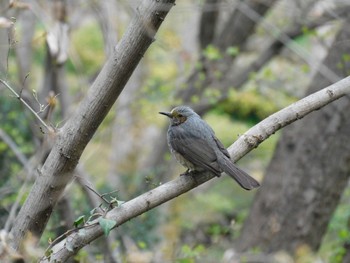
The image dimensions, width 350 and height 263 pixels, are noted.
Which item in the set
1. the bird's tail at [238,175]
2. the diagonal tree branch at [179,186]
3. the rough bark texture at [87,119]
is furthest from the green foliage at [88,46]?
the rough bark texture at [87,119]

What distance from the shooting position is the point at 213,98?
6.77 metres

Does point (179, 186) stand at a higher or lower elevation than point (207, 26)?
higher

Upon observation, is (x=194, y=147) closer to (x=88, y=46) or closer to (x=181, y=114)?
(x=181, y=114)

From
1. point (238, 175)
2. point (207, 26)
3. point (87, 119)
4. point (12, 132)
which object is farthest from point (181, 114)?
point (207, 26)

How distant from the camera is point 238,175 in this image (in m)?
3.70

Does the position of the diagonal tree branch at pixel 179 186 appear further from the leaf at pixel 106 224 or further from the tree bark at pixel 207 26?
the tree bark at pixel 207 26

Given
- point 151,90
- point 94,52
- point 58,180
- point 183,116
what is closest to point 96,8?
point 151,90

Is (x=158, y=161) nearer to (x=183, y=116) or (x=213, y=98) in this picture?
(x=213, y=98)

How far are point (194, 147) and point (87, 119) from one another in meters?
1.66

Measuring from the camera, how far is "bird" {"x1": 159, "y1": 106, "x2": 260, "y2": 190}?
147 inches

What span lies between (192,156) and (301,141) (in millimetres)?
2150

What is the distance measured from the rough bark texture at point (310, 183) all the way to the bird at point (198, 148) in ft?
5.76

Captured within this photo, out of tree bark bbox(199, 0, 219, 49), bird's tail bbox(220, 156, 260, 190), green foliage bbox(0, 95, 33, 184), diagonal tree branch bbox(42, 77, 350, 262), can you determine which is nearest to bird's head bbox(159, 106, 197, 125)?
bird's tail bbox(220, 156, 260, 190)

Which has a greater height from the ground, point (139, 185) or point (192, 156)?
point (192, 156)
